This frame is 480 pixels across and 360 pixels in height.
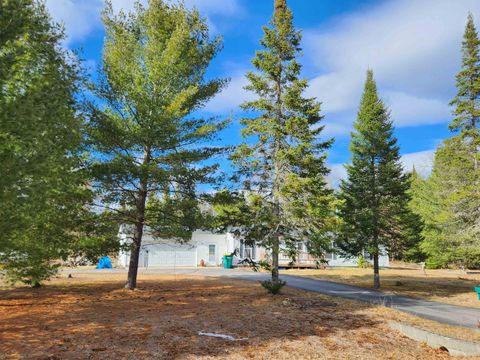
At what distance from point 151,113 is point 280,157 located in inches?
229

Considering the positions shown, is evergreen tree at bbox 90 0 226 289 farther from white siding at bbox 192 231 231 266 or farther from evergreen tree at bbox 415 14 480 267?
white siding at bbox 192 231 231 266

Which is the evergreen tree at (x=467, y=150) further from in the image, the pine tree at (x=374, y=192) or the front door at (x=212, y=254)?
the front door at (x=212, y=254)

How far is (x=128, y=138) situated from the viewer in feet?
44.0

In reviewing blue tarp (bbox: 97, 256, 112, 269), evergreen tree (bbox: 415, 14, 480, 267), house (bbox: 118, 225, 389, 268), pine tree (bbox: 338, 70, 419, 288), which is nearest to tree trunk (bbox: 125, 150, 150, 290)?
pine tree (bbox: 338, 70, 419, 288)

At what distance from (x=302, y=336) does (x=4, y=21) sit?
8774 mm

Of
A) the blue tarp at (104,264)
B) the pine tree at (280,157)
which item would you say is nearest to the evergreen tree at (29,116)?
the pine tree at (280,157)

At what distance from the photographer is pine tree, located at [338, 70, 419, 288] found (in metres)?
20.4

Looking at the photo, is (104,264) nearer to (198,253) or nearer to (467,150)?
(198,253)

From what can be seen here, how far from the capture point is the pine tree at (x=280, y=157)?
15.3 metres

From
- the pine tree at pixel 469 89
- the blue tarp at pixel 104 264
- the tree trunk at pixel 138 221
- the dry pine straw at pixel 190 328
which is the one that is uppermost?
the pine tree at pixel 469 89

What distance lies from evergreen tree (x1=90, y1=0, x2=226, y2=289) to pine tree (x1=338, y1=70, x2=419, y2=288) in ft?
32.3

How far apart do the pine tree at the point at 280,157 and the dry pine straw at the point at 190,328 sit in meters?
3.32

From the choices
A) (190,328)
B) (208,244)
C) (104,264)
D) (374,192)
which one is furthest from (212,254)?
(190,328)

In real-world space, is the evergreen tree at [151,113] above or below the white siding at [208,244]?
above
